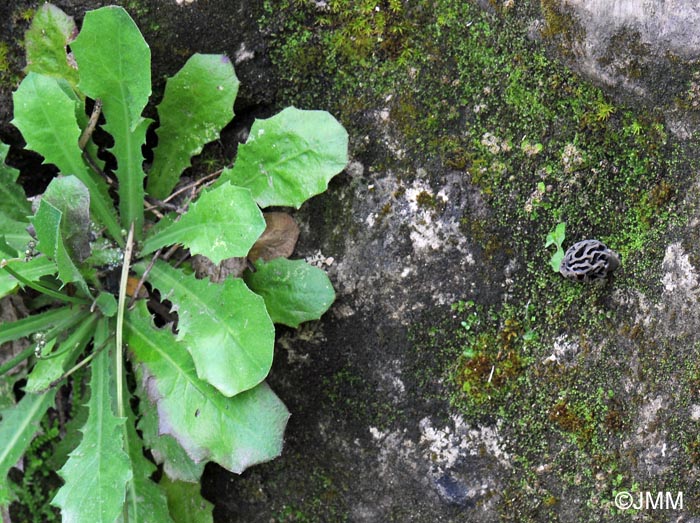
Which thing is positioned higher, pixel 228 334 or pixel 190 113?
pixel 190 113

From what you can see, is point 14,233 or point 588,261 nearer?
point 588,261

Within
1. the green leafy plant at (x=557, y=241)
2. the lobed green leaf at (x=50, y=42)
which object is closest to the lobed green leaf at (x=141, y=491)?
the lobed green leaf at (x=50, y=42)

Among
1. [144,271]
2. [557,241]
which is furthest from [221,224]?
[557,241]

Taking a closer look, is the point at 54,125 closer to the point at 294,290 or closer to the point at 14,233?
the point at 14,233

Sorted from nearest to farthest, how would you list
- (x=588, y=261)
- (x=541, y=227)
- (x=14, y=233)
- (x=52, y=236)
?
(x=52, y=236), (x=588, y=261), (x=541, y=227), (x=14, y=233)

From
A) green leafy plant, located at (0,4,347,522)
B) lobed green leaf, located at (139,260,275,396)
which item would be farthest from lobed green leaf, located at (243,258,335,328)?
lobed green leaf, located at (139,260,275,396)

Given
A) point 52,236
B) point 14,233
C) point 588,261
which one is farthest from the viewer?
point 14,233

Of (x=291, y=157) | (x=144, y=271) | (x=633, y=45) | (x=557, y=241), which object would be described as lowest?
(x=144, y=271)
